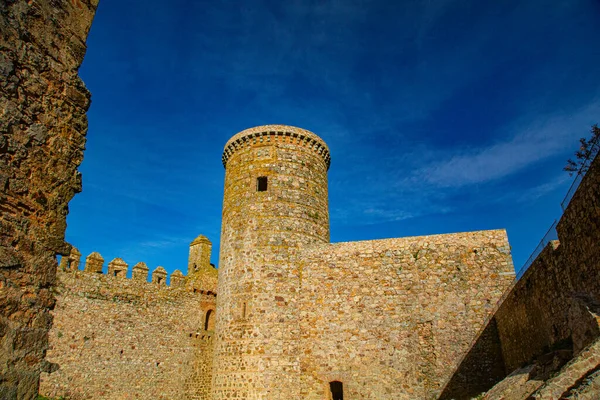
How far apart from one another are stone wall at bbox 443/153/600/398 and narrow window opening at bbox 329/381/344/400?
542cm

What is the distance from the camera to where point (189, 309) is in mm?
18703

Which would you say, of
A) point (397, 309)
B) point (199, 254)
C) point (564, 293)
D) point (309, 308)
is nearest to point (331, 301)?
point (309, 308)

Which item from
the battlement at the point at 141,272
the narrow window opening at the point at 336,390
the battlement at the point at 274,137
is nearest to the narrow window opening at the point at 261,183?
the battlement at the point at 274,137

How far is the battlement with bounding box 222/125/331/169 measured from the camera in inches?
682

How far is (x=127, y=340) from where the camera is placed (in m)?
16.2

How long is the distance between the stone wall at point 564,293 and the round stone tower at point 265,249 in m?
7.21

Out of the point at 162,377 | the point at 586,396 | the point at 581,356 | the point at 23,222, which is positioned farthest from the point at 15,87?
the point at 162,377

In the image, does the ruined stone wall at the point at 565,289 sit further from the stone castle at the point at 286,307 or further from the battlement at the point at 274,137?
the battlement at the point at 274,137

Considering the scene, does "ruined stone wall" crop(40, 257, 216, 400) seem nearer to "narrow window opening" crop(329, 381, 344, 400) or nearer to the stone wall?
"narrow window opening" crop(329, 381, 344, 400)

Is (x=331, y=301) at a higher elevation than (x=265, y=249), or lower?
lower

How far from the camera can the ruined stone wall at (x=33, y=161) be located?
3447mm

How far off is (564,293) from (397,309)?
680cm

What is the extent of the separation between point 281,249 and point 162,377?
7.22m

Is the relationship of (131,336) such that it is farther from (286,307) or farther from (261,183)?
(261,183)
